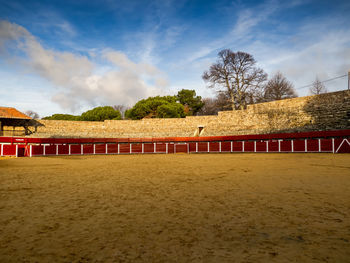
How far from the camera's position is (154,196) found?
3459 millimetres

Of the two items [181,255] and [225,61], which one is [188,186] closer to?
[181,255]

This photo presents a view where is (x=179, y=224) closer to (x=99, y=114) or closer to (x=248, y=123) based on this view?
(x=248, y=123)

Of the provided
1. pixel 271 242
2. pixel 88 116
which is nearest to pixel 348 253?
pixel 271 242

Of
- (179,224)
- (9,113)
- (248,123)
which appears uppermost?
(9,113)

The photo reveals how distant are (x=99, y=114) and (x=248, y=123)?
26.1 meters

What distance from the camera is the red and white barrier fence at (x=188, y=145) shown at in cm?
1292

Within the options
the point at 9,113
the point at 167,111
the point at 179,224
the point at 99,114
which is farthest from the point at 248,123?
the point at 99,114

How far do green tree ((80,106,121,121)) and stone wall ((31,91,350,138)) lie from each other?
431 inches

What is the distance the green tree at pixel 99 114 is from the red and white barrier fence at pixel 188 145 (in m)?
19.1

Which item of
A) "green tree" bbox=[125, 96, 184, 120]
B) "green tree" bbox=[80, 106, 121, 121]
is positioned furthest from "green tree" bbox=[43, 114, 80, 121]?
"green tree" bbox=[125, 96, 184, 120]

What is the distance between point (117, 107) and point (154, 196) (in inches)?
2708

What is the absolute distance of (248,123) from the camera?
20391mm

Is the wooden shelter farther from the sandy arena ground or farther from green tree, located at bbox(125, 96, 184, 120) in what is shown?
the sandy arena ground

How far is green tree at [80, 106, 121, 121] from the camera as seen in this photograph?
3603 cm
